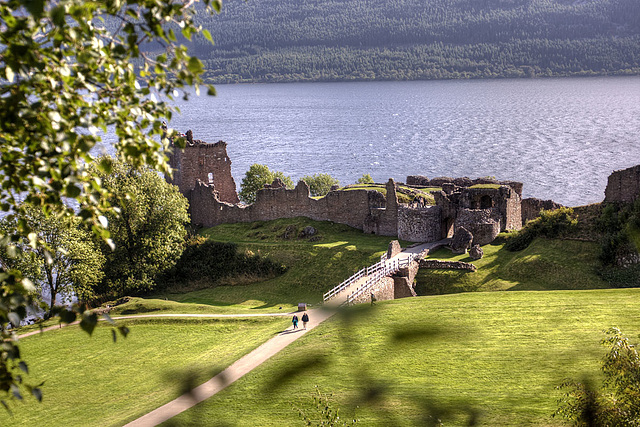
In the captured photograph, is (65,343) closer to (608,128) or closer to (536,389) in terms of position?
(536,389)

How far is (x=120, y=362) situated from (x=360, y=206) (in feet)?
79.5

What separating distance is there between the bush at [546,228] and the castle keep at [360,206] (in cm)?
236

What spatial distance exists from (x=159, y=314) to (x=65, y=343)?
5465mm

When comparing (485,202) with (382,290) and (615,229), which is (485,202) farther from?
(382,290)

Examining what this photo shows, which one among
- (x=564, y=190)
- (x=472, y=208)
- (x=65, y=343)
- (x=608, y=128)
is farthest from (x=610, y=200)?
(x=608, y=128)

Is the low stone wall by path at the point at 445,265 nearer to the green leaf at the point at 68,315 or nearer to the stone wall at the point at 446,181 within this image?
the stone wall at the point at 446,181

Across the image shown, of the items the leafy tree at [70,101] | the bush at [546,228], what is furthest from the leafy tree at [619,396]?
the bush at [546,228]

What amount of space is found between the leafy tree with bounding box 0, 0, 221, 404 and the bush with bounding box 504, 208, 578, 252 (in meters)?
37.3

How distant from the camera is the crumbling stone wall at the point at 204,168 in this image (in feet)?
192

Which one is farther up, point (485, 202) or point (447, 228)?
point (485, 202)

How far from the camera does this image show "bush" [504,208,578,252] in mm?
40844

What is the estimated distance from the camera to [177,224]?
49.3 metres

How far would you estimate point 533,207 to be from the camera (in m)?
51.8

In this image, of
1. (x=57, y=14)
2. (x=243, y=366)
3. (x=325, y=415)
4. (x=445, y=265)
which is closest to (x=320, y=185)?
(x=445, y=265)
